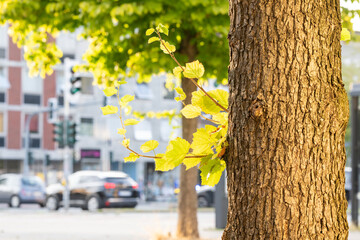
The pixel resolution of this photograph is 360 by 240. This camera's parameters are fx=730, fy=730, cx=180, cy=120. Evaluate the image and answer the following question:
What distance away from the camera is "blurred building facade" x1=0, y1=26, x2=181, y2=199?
47.2 metres

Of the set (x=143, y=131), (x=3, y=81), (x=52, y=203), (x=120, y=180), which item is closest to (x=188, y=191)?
(x=120, y=180)

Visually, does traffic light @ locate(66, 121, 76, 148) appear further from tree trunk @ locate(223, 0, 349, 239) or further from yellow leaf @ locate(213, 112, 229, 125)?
tree trunk @ locate(223, 0, 349, 239)

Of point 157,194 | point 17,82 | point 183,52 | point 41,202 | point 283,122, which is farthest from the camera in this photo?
point 17,82

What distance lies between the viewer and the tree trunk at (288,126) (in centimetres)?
279

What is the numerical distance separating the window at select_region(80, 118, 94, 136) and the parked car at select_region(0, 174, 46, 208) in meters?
18.2

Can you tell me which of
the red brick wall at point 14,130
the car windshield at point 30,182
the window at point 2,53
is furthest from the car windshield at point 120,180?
the window at point 2,53

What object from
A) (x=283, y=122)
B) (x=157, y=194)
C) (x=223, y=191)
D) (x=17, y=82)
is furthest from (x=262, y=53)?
(x=17, y=82)

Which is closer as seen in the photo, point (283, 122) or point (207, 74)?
point (283, 122)

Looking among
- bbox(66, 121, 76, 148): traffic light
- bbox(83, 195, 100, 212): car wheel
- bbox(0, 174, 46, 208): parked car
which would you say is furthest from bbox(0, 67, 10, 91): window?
bbox(83, 195, 100, 212): car wheel

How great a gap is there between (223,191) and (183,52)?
4499mm

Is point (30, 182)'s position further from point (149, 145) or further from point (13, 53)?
point (149, 145)

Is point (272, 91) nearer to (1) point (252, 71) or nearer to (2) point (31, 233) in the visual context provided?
(1) point (252, 71)

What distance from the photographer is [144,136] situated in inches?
1980

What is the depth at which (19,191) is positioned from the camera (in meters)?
30.7
